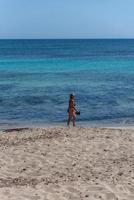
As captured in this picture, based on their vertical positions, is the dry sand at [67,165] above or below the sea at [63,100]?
below

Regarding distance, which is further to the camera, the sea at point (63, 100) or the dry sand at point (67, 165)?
the sea at point (63, 100)

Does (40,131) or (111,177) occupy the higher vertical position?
(40,131)

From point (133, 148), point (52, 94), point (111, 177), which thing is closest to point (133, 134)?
point (133, 148)

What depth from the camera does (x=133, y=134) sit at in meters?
19.2

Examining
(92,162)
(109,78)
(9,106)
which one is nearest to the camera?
(92,162)

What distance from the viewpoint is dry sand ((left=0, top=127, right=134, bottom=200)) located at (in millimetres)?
11383

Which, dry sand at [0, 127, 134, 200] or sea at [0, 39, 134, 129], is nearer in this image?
dry sand at [0, 127, 134, 200]

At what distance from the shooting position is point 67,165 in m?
14.0

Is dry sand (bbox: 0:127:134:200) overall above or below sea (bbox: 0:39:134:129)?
below

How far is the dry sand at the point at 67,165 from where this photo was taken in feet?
37.3

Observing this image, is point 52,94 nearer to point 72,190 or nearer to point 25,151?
point 25,151

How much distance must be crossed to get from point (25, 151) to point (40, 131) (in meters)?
3.71

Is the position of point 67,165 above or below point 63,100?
below

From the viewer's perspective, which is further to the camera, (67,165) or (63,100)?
(63,100)
